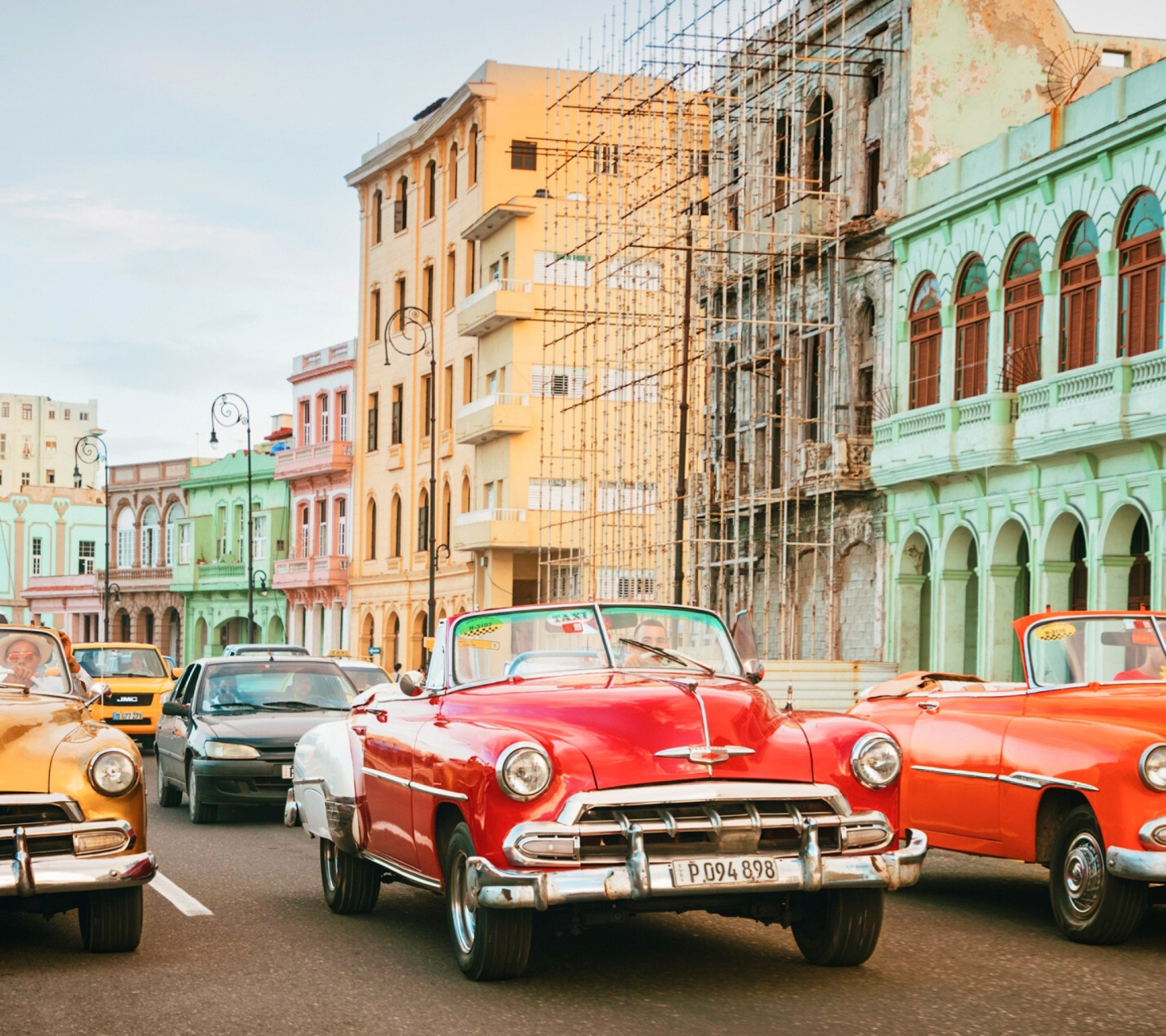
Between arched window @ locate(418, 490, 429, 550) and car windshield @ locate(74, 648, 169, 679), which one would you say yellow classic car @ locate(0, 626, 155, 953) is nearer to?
car windshield @ locate(74, 648, 169, 679)

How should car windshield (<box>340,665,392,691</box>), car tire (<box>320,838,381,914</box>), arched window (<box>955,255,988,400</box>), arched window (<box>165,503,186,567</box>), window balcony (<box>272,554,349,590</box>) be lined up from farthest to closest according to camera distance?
arched window (<box>165,503,186,567</box>)
window balcony (<box>272,554,349,590</box>)
arched window (<box>955,255,988,400</box>)
car windshield (<box>340,665,392,691</box>)
car tire (<box>320,838,381,914</box>)

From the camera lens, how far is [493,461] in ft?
182

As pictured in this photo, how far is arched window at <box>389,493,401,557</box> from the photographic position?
64250 mm

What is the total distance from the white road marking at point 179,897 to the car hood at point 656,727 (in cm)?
270

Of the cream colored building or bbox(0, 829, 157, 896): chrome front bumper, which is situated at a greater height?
the cream colored building

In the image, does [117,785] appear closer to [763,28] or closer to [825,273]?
[825,273]

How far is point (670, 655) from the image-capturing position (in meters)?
9.47

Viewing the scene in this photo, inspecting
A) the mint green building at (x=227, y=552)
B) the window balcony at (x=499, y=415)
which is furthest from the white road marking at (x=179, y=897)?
the mint green building at (x=227, y=552)

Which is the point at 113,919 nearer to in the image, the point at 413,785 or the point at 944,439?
the point at 413,785

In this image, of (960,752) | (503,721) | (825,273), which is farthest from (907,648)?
(503,721)

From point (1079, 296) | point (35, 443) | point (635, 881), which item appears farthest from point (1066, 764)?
point (35, 443)

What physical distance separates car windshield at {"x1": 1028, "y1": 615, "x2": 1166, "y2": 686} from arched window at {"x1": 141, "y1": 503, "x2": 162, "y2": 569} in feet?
263

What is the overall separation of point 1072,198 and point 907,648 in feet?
28.5

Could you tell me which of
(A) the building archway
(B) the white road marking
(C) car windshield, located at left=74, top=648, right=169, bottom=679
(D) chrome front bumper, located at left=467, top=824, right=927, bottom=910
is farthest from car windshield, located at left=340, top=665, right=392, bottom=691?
(D) chrome front bumper, located at left=467, top=824, right=927, bottom=910
